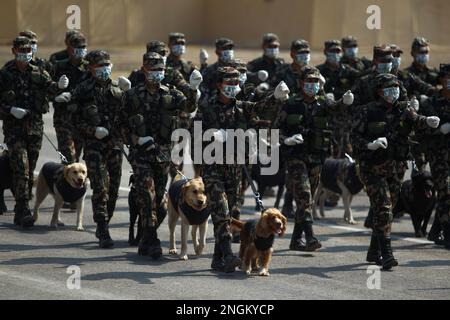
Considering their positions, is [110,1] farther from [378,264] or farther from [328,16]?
[378,264]

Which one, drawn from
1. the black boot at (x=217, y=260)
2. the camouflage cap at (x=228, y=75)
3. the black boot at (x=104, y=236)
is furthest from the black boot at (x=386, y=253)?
the black boot at (x=104, y=236)

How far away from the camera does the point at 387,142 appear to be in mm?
14836

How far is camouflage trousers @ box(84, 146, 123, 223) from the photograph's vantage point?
15750mm

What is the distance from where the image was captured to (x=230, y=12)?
107 ft

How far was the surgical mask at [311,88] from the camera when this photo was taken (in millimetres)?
15617

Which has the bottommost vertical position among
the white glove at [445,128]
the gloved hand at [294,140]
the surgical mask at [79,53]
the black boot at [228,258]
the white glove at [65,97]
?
the black boot at [228,258]

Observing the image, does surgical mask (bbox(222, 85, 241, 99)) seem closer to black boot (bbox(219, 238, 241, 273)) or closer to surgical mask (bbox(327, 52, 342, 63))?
black boot (bbox(219, 238, 241, 273))

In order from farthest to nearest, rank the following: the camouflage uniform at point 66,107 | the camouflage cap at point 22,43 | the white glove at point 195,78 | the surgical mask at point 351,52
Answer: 1. the surgical mask at point 351,52
2. the camouflage uniform at point 66,107
3. the camouflage cap at point 22,43
4. the white glove at point 195,78

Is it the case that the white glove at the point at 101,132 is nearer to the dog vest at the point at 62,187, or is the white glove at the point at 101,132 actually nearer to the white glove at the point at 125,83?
the white glove at the point at 125,83

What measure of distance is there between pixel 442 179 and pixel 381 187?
1.77 m

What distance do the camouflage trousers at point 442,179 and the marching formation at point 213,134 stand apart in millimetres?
13

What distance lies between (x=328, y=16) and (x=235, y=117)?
55.9 ft

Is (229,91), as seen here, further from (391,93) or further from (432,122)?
(432,122)

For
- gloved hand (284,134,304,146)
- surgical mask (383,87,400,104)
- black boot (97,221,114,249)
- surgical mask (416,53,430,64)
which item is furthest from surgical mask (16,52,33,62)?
surgical mask (416,53,430,64)
